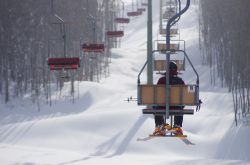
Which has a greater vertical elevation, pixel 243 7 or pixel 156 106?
pixel 243 7

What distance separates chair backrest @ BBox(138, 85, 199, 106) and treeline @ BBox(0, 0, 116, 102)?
19641 mm

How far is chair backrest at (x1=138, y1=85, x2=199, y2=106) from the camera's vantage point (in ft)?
29.1

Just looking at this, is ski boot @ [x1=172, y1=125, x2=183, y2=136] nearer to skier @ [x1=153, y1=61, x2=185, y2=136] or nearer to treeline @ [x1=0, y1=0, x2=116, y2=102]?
skier @ [x1=153, y1=61, x2=185, y2=136]

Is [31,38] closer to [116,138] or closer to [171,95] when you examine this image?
[116,138]

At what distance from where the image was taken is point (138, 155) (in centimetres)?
1636

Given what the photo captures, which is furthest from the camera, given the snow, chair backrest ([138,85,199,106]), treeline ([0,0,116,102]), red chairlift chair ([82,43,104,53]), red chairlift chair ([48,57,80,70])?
treeline ([0,0,116,102])

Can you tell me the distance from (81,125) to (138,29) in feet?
192

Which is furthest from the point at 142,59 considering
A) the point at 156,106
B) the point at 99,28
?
the point at 156,106

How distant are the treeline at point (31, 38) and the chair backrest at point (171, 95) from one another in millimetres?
19641

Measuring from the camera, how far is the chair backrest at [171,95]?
8867 millimetres

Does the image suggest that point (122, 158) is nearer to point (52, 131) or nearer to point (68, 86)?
point (52, 131)

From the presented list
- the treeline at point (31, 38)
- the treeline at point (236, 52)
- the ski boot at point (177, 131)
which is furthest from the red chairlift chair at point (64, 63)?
the treeline at point (31, 38)

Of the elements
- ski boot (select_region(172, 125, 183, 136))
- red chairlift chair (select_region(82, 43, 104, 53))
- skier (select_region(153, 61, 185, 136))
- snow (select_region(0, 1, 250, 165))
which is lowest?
snow (select_region(0, 1, 250, 165))

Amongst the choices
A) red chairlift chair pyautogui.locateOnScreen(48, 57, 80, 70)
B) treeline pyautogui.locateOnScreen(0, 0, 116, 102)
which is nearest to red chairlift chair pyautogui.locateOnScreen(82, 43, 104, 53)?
red chairlift chair pyautogui.locateOnScreen(48, 57, 80, 70)
